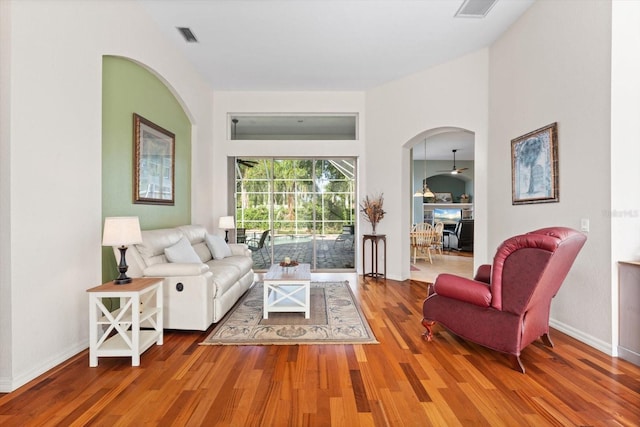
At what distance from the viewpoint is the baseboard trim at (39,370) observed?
2094 mm

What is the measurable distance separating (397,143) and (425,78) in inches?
44.9

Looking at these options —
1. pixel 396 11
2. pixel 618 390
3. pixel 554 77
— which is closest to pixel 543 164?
pixel 554 77

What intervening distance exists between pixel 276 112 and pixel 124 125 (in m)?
3.09

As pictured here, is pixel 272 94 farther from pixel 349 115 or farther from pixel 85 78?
pixel 85 78

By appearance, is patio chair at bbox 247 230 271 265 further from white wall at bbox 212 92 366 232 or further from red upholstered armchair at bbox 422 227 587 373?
red upholstered armchair at bbox 422 227 587 373

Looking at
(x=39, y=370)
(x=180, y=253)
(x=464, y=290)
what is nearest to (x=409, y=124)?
(x=464, y=290)

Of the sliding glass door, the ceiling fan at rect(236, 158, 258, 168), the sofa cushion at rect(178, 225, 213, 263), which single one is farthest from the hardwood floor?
the ceiling fan at rect(236, 158, 258, 168)

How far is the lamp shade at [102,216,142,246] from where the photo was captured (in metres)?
2.56

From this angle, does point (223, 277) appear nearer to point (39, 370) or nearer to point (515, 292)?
point (39, 370)

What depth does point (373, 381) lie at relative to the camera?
7.29 ft

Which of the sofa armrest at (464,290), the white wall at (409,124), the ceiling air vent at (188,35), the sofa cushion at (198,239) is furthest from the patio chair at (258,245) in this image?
the sofa armrest at (464,290)

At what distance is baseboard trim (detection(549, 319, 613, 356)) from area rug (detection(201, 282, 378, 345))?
1.92 metres

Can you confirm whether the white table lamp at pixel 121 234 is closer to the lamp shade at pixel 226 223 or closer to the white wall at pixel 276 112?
the lamp shade at pixel 226 223

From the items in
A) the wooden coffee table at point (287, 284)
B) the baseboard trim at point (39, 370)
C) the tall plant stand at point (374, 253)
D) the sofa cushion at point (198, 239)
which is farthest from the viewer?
the tall plant stand at point (374, 253)
